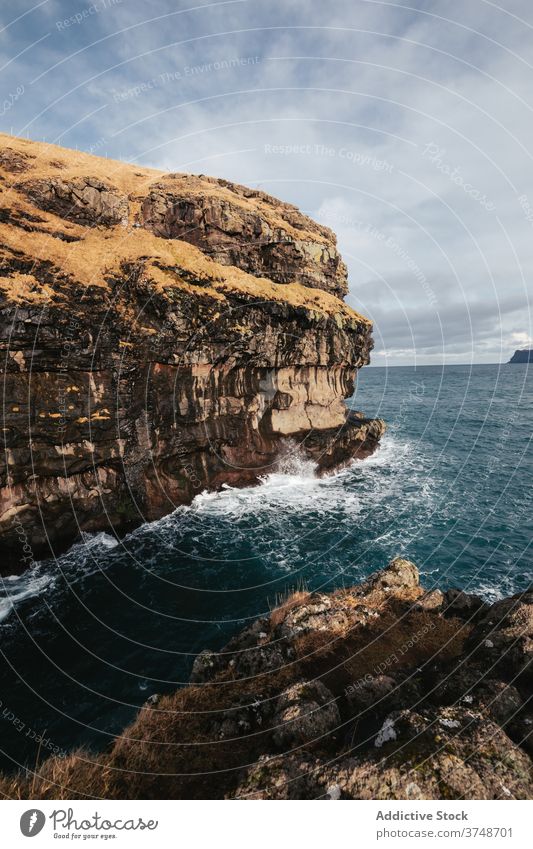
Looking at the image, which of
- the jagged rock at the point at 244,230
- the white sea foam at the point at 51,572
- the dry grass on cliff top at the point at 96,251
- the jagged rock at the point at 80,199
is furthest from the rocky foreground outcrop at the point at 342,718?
the jagged rock at the point at 80,199

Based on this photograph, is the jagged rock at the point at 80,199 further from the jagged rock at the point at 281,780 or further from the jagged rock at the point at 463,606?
the jagged rock at the point at 463,606

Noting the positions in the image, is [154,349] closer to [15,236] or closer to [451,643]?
[15,236]

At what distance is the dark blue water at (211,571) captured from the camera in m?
15.7

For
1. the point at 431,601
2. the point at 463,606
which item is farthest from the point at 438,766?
the point at 463,606

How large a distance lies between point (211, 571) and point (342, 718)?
1677 centimetres

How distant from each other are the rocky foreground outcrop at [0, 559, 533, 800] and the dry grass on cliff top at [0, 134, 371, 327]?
2708 centimetres

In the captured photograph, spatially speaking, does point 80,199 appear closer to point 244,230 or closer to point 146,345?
point 244,230

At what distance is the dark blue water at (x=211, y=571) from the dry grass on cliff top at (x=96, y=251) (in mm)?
19966

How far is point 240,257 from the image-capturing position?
39.6m

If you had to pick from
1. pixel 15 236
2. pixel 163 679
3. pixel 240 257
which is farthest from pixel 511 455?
pixel 15 236

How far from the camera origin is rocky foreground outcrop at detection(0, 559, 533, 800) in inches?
257

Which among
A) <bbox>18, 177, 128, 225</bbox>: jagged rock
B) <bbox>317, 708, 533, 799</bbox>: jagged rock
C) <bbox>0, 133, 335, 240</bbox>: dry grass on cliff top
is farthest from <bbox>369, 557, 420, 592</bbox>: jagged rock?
<bbox>0, 133, 335, 240</bbox>: dry grass on cliff top

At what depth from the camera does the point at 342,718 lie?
9203 millimetres

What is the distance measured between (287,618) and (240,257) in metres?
37.8
